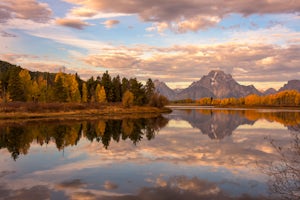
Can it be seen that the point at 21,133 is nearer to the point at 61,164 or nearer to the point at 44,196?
the point at 61,164

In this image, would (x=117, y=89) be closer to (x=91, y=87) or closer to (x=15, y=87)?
(x=91, y=87)

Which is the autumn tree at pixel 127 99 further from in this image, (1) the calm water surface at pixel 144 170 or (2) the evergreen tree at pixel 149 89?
(1) the calm water surface at pixel 144 170

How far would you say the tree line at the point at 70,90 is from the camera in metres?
101

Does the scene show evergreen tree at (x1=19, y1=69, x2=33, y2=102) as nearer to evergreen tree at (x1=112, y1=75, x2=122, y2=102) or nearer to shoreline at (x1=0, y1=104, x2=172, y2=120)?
shoreline at (x1=0, y1=104, x2=172, y2=120)

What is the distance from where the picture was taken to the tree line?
101m

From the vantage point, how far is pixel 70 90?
115 meters

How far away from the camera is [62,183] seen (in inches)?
768

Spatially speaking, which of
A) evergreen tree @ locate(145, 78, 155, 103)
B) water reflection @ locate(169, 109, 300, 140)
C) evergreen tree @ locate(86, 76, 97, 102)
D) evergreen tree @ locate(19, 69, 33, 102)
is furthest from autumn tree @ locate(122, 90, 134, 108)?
evergreen tree @ locate(19, 69, 33, 102)

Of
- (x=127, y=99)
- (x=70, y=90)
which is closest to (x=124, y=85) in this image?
(x=127, y=99)

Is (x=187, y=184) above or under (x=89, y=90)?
under

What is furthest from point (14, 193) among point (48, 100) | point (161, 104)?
point (161, 104)

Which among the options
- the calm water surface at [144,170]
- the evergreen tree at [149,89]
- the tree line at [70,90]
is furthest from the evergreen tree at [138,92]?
the calm water surface at [144,170]

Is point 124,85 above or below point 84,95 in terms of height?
above

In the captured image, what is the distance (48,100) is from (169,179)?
98402mm
